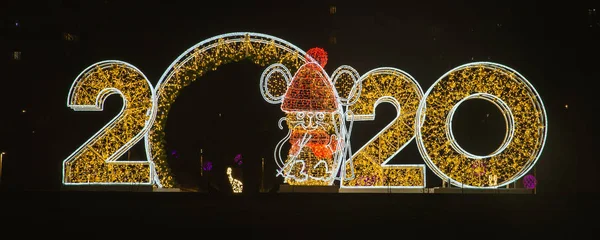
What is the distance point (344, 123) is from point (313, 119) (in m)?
0.59

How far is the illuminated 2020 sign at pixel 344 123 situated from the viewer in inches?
541

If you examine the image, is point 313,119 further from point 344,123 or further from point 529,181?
point 529,181

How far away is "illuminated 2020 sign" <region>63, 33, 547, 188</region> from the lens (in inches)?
541

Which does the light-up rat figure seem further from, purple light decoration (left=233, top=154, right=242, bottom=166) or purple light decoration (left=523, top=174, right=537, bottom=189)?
purple light decoration (left=233, top=154, right=242, bottom=166)

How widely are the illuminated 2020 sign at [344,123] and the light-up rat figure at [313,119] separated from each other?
2cm

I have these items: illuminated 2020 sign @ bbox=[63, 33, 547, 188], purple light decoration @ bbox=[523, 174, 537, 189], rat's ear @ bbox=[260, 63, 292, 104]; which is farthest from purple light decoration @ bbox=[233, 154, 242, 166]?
purple light decoration @ bbox=[523, 174, 537, 189]

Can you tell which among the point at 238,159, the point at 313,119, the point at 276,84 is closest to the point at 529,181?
the point at 313,119

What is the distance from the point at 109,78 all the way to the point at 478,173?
276 inches

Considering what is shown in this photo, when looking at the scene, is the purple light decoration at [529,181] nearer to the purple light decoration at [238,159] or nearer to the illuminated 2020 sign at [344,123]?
the illuminated 2020 sign at [344,123]

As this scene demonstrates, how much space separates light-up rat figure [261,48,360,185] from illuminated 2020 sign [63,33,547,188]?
2cm

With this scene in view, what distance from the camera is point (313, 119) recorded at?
1380 cm
